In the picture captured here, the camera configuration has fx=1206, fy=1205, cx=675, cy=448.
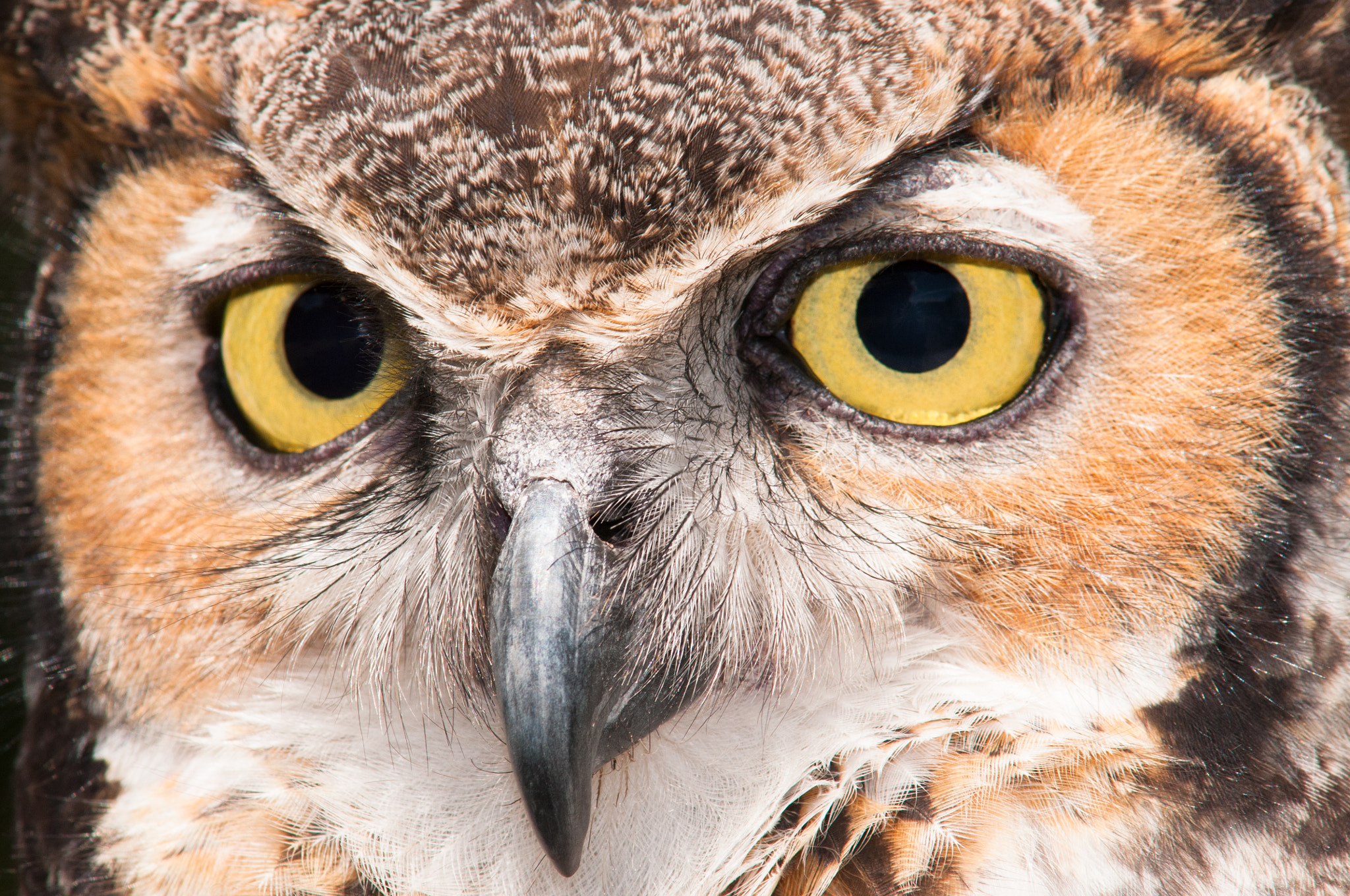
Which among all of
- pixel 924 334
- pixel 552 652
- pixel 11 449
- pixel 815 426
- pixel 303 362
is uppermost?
pixel 924 334

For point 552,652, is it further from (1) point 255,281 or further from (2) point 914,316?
(1) point 255,281

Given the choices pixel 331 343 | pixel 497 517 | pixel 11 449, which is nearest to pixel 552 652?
pixel 497 517

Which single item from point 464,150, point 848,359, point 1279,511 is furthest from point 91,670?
point 1279,511

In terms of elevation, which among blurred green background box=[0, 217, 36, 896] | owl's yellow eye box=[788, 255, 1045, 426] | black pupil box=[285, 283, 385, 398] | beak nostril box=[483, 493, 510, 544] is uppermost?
owl's yellow eye box=[788, 255, 1045, 426]

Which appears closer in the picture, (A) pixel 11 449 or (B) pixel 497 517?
(B) pixel 497 517

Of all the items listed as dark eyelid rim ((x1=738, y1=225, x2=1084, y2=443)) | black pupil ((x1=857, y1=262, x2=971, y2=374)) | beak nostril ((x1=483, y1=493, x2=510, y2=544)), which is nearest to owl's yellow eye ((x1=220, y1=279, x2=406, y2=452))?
beak nostril ((x1=483, y1=493, x2=510, y2=544))

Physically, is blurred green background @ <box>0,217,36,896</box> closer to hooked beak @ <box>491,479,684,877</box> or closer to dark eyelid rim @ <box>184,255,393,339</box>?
dark eyelid rim @ <box>184,255,393,339</box>
